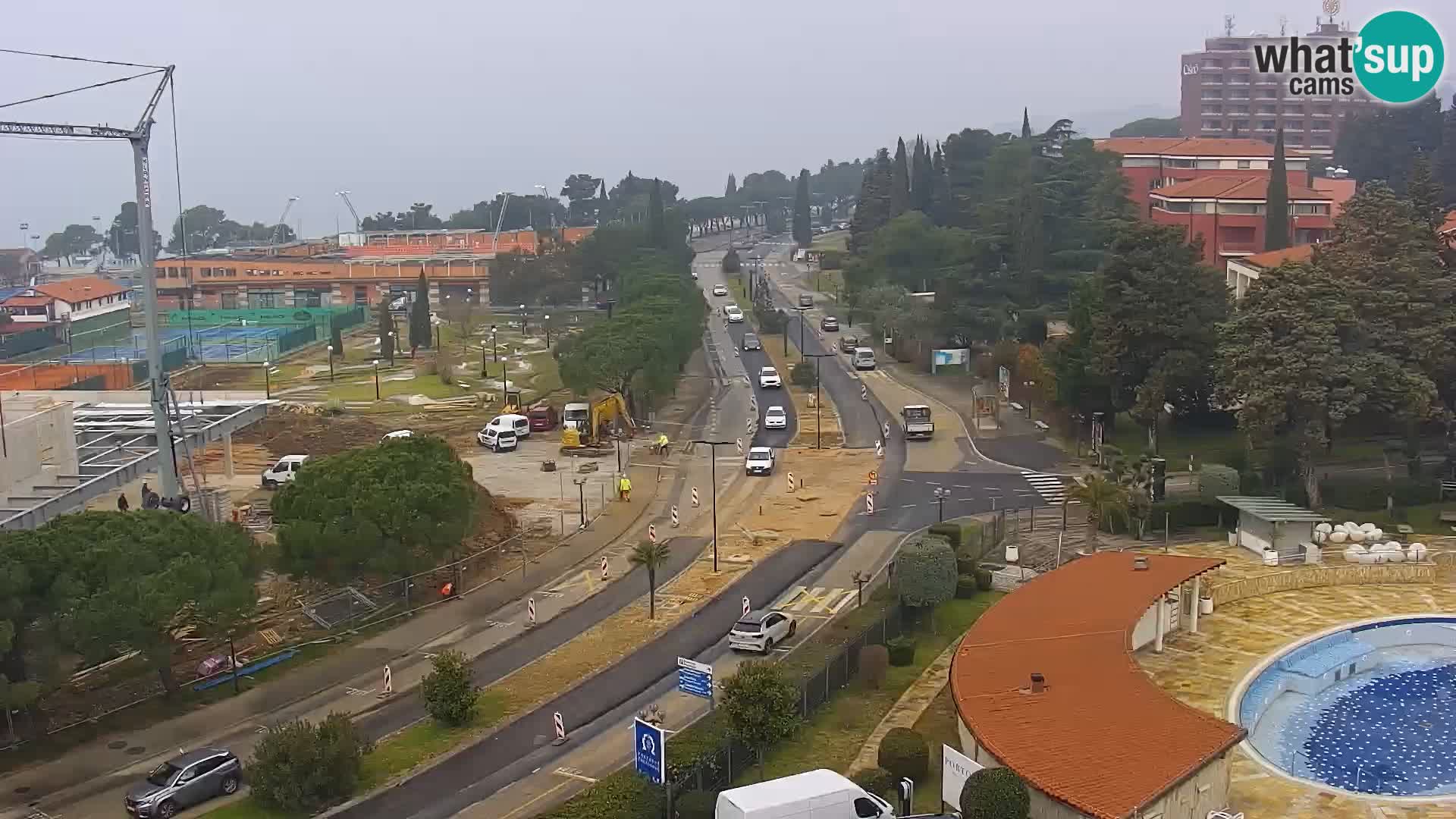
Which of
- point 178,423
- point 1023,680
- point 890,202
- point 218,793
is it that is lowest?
point 218,793

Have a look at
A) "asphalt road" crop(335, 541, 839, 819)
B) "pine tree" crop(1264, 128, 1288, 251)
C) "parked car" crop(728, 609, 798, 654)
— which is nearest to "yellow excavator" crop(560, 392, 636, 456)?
"asphalt road" crop(335, 541, 839, 819)

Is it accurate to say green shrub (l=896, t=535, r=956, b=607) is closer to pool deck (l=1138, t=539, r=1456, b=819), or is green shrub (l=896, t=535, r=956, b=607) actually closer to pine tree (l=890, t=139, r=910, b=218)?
pool deck (l=1138, t=539, r=1456, b=819)

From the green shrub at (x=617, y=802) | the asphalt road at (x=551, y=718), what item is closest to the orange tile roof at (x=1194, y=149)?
the asphalt road at (x=551, y=718)

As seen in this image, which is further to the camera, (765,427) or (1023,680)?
(765,427)

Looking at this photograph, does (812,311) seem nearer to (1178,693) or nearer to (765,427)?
(765,427)

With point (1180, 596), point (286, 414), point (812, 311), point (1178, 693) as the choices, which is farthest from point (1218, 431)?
point (812, 311)

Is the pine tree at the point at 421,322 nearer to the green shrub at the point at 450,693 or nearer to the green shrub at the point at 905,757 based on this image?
the green shrub at the point at 450,693
